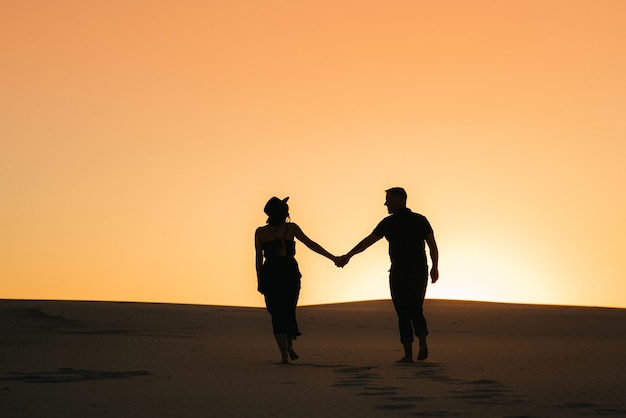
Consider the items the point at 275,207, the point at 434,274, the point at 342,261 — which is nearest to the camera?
the point at 275,207

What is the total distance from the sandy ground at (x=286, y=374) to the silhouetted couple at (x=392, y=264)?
510 mm

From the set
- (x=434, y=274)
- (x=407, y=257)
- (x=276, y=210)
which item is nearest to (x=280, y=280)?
(x=276, y=210)

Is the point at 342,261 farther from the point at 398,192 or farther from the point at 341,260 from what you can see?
the point at 398,192

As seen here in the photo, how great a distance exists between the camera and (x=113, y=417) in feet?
31.3

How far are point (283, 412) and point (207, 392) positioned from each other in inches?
66.4

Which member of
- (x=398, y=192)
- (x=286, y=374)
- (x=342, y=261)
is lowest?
(x=286, y=374)

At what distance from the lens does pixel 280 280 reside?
604 inches

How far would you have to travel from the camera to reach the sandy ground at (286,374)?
10.1 metres

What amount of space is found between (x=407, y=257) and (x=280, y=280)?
5.35 ft

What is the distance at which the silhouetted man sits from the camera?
15.4m

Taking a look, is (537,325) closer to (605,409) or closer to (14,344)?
(14,344)

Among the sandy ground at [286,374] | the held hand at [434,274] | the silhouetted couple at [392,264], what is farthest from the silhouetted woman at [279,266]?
the held hand at [434,274]

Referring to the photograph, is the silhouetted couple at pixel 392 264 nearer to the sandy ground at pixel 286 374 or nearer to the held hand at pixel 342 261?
the sandy ground at pixel 286 374

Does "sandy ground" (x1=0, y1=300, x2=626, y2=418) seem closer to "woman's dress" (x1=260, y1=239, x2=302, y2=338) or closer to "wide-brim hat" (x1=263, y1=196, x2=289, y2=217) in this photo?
"woman's dress" (x1=260, y1=239, x2=302, y2=338)
